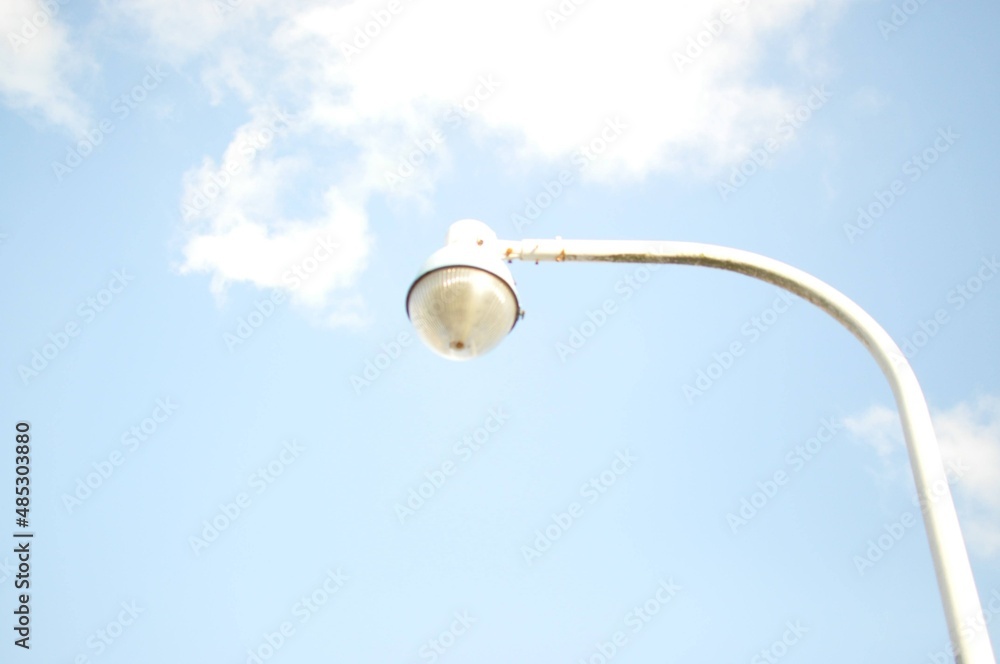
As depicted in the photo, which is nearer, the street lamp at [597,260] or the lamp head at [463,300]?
the street lamp at [597,260]

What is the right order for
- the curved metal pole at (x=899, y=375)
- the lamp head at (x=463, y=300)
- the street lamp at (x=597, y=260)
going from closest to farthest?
the curved metal pole at (x=899, y=375) → the street lamp at (x=597, y=260) → the lamp head at (x=463, y=300)

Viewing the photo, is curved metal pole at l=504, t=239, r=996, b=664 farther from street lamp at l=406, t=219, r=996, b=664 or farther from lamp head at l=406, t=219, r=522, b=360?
lamp head at l=406, t=219, r=522, b=360

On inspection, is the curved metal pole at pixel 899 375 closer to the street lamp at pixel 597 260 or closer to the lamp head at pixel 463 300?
the street lamp at pixel 597 260

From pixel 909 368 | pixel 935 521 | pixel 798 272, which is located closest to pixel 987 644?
pixel 935 521

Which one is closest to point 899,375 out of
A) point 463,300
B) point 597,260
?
point 597,260

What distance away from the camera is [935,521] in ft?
8.79

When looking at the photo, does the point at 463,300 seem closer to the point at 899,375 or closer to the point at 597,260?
the point at 597,260

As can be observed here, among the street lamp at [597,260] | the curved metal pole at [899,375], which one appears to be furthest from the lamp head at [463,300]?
the curved metal pole at [899,375]

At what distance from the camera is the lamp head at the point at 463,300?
355cm

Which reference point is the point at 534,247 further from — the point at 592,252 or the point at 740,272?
the point at 740,272

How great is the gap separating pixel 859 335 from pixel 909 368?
0.25 metres

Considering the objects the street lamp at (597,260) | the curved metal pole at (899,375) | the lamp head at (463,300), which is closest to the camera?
the curved metal pole at (899,375)

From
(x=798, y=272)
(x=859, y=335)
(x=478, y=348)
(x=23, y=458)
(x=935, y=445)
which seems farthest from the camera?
(x=23, y=458)

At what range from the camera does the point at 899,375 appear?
9.67 feet
